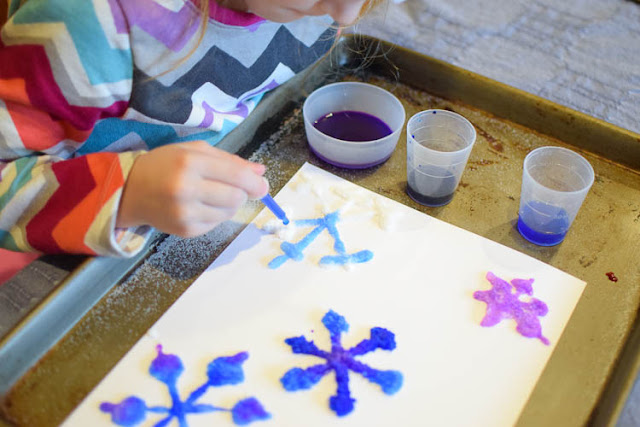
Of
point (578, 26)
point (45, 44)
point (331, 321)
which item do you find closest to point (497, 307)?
point (331, 321)

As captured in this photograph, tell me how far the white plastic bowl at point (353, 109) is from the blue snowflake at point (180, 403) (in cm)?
30

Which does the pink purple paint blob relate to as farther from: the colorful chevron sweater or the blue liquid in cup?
the colorful chevron sweater

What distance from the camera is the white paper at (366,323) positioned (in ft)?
1.57

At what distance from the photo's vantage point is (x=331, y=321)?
0.54m

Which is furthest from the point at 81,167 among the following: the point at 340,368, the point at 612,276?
the point at 612,276

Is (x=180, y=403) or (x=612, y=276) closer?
(x=180, y=403)

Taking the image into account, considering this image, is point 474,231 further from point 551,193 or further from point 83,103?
point 83,103

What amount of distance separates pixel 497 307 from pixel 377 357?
145 millimetres

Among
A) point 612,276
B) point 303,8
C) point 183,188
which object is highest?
point 303,8

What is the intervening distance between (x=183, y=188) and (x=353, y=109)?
349 mm

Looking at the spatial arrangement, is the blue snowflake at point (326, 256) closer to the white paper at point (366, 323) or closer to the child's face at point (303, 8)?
the white paper at point (366, 323)

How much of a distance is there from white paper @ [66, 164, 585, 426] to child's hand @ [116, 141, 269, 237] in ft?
0.25

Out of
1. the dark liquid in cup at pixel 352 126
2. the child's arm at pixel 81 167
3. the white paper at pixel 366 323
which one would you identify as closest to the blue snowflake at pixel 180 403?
the white paper at pixel 366 323

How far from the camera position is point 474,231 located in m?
0.64
